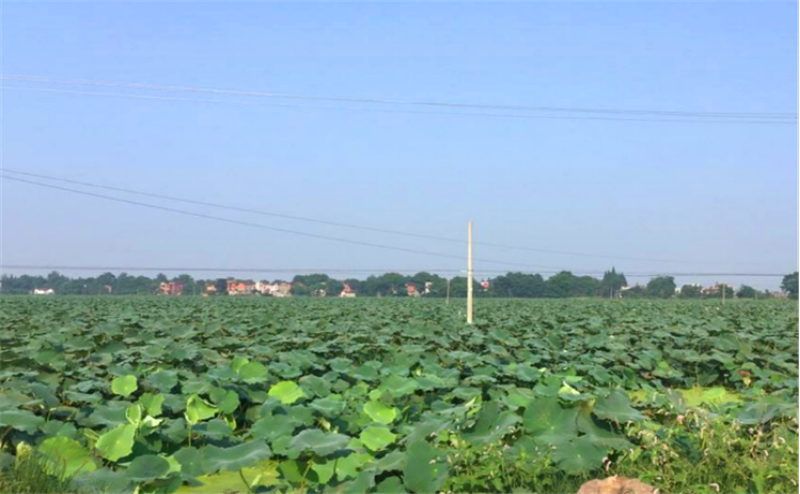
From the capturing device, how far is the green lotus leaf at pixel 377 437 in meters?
4.47

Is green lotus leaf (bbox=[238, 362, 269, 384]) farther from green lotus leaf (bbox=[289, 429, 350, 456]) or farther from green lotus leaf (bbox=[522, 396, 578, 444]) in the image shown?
green lotus leaf (bbox=[522, 396, 578, 444])

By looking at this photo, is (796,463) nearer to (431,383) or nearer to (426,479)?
(426,479)

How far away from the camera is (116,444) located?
4.28m

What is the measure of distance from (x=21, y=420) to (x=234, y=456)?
1236 millimetres

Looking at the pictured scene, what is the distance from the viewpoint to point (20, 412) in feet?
14.6

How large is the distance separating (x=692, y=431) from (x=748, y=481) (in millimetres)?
606

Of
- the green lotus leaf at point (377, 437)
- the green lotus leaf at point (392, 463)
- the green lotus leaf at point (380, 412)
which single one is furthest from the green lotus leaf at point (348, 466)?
the green lotus leaf at point (380, 412)

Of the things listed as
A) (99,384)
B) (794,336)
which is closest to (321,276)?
(794,336)

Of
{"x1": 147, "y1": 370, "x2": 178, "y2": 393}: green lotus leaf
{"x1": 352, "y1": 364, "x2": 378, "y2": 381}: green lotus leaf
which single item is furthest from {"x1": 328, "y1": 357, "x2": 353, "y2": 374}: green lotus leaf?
{"x1": 147, "y1": 370, "x2": 178, "y2": 393}: green lotus leaf

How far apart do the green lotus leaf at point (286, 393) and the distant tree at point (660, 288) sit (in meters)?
48.0

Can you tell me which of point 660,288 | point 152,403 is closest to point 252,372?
point 152,403

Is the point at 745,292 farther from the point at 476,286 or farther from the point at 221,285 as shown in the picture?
the point at 221,285

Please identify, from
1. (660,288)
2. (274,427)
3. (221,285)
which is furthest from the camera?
(221,285)

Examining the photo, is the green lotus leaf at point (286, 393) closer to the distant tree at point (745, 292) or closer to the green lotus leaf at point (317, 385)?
the green lotus leaf at point (317, 385)
